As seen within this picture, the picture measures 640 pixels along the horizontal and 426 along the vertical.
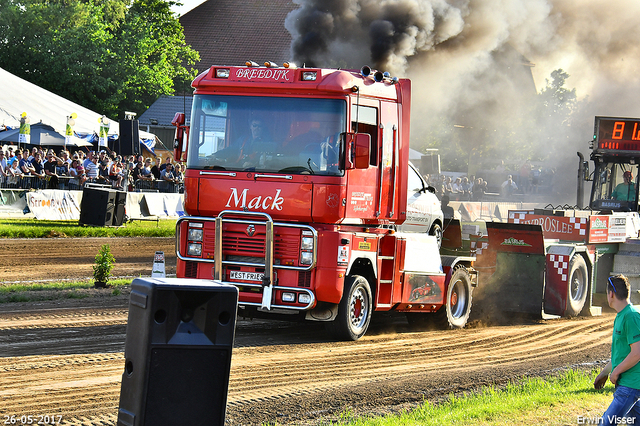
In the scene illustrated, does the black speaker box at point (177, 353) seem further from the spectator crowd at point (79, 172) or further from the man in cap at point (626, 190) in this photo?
the spectator crowd at point (79, 172)

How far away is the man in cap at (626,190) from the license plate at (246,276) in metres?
12.6

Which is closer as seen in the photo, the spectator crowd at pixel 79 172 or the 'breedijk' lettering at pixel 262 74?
the 'breedijk' lettering at pixel 262 74

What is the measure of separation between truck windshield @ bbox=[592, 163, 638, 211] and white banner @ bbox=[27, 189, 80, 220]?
15.3 m

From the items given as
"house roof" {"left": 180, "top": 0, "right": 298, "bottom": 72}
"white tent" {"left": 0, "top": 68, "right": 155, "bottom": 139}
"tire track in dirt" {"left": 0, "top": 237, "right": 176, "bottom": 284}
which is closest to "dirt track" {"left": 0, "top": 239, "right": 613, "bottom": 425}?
"tire track in dirt" {"left": 0, "top": 237, "right": 176, "bottom": 284}

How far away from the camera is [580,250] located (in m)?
14.0

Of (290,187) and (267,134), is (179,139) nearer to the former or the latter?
(267,134)

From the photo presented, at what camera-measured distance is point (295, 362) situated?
8.58 metres

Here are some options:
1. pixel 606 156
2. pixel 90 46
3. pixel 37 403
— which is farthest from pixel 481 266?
pixel 90 46

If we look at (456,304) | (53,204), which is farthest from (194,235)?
(53,204)

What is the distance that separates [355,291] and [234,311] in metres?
6.28

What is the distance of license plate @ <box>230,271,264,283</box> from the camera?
9.59m

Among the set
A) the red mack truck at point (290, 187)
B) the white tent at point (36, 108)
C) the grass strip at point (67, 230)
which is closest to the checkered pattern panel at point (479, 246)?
the red mack truck at point (290, 187)

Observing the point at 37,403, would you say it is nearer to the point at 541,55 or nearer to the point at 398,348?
the point at 398,348

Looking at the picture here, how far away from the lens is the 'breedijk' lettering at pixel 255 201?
9492 millimetres
